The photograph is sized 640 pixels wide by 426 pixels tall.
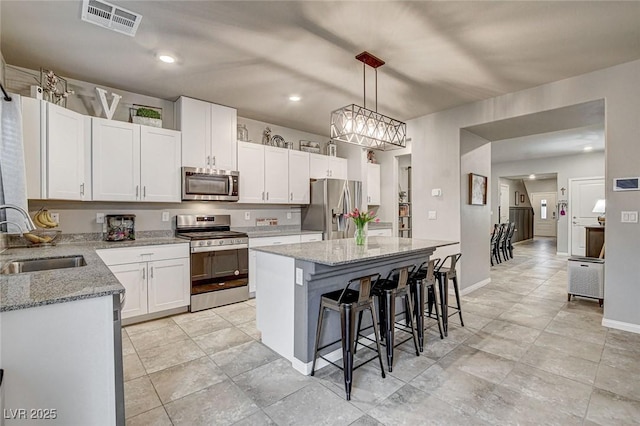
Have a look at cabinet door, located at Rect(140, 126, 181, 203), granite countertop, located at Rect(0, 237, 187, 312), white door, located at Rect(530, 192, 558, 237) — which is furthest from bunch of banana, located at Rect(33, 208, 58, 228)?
white door, located at Rect(530, 192, 558, 237)

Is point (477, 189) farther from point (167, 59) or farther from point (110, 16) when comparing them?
point (110, 16)

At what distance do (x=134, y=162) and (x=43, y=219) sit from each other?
100 cm

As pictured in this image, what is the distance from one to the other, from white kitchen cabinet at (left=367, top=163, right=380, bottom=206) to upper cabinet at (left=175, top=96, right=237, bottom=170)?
2.72 meters

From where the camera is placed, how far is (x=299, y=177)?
4.99m

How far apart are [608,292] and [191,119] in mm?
5136

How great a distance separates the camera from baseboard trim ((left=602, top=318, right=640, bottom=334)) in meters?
3.05

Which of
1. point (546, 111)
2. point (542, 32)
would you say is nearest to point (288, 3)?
point (542, 32)

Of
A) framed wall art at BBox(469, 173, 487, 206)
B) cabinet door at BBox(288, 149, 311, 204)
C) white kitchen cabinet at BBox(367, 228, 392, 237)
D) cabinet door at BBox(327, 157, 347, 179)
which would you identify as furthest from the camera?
white kitchen cabinet at BBox(367, 228, 392, 237)

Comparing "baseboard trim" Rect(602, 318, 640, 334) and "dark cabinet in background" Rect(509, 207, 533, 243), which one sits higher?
"dark cabinet in background" Rect(509, 207, 533, 243)

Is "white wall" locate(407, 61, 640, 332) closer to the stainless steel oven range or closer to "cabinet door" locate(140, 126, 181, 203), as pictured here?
the stainless steel oven range

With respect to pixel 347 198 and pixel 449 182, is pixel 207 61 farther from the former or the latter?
pixel 449 182

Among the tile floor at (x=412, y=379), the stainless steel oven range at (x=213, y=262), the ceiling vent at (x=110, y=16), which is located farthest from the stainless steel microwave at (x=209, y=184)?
the ceiling vent at (x=110, y=16)

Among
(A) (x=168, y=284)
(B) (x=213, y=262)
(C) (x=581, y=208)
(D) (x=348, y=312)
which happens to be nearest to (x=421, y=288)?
(D) (x=348, y=312)

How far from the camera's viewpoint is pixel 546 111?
11.5 feet
